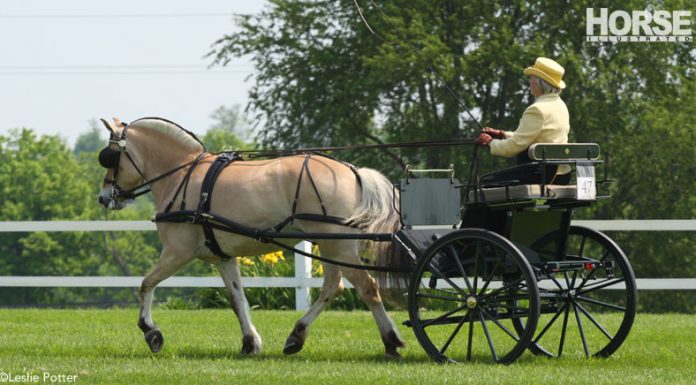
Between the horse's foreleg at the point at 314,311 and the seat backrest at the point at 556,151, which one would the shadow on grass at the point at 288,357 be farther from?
the seat backrest at the point at 556,151

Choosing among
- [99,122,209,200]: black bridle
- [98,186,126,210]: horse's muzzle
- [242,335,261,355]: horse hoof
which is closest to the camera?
[242,335,261,355]: horse hoof

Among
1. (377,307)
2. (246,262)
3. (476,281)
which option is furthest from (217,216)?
(246,262)

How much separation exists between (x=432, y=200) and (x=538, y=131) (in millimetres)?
977

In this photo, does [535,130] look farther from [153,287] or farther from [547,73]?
[153,287]

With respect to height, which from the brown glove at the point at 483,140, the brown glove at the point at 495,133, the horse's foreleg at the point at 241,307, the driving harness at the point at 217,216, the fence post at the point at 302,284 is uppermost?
the brown glove at the point at 495,133

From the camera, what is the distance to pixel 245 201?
31.9 ft

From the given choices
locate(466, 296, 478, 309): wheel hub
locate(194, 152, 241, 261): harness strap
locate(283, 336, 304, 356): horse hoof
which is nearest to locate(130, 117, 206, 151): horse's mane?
locate(194, 152, 241, 261): harness strap

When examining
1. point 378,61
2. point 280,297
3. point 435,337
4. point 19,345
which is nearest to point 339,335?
point 435,337

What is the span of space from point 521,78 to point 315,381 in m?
30.6

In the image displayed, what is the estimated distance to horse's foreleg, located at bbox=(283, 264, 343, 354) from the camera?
969cm

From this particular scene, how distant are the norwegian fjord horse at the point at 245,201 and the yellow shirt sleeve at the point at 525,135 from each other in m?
1.22

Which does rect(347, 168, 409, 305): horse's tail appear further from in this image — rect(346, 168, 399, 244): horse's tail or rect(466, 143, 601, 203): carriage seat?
rect(466, 143, 601, 203): carriage seat

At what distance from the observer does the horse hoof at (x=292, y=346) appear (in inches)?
381

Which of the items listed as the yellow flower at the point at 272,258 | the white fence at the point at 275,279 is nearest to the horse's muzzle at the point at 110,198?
the white fence at the point at 275,279
